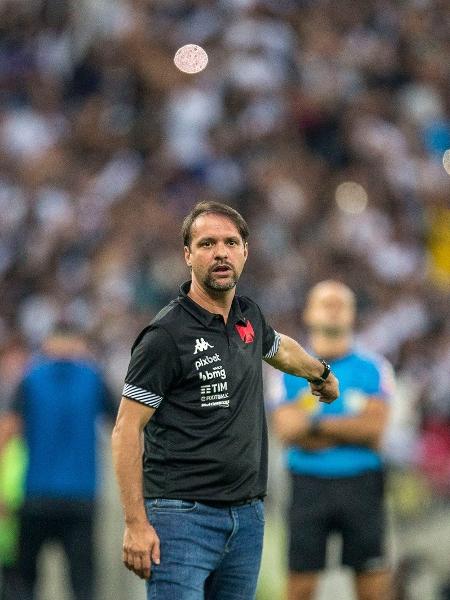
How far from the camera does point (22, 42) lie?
540 inches

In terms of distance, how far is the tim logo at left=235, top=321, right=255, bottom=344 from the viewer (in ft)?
15.4

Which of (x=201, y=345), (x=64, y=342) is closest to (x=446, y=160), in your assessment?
(x=64, y=342)

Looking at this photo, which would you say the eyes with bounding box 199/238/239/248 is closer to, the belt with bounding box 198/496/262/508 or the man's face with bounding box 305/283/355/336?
the belt with bounding box 198/496/262/508

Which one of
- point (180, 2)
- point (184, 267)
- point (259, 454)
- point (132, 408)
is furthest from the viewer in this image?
point (180, 2)

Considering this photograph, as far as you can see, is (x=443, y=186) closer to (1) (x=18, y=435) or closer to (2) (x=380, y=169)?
(2) (x=380, y=169)

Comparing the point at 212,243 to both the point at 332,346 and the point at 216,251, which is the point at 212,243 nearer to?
the point at 216,251

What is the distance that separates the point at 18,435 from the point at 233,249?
12.1 feet

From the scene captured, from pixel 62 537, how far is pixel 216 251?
12.3 ft

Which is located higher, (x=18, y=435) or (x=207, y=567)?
(x=18, y=435)

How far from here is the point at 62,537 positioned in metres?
7.73

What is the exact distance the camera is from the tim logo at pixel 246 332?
469 cm

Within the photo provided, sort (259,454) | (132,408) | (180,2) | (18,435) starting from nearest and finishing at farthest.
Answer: (132,408), (259,454), (18,435), (180,2)

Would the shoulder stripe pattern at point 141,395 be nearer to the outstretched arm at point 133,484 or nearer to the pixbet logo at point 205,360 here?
the outstretched arm at point 133,484

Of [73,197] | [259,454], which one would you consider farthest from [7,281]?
[259,454]
